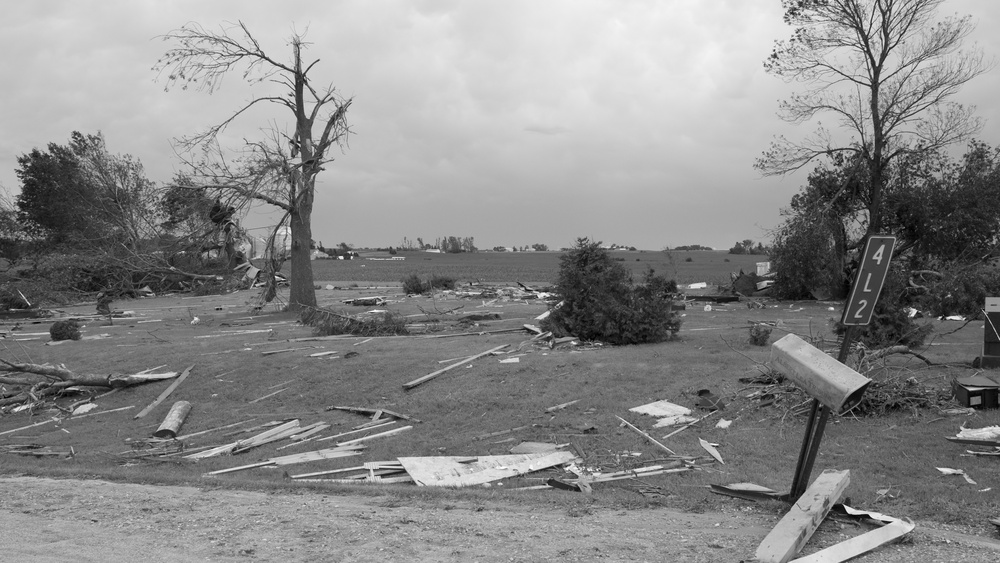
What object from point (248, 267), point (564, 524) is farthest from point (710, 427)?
point (248, 267)

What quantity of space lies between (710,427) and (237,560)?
659 centimetres

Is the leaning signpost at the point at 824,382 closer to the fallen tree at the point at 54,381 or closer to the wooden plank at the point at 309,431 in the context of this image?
the wooden plank at the point at 309,431

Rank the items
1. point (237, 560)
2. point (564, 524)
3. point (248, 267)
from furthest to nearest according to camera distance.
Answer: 1. point (248, 267)
2. point (564, 524)
3. point (237, 560)

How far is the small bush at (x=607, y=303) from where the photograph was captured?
54.3 feet

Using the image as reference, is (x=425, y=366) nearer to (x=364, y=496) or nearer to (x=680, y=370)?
(x=680, y=370)

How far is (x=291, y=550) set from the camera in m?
5.73

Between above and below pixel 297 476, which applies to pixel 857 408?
above

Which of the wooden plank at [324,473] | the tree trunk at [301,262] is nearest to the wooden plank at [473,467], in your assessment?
the wooden plank at [324,473]

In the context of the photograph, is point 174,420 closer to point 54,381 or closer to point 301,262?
point 54,381

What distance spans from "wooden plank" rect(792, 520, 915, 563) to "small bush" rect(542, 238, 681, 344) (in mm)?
10657

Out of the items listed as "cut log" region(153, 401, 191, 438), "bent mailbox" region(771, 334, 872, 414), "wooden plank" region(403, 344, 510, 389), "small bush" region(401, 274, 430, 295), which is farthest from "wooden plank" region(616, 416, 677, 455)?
"small bush" region(401, 274, 430, 295)

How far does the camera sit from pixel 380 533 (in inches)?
241

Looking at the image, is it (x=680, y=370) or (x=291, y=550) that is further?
(x=680, y=370)

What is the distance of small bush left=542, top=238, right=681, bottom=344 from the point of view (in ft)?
54.3
